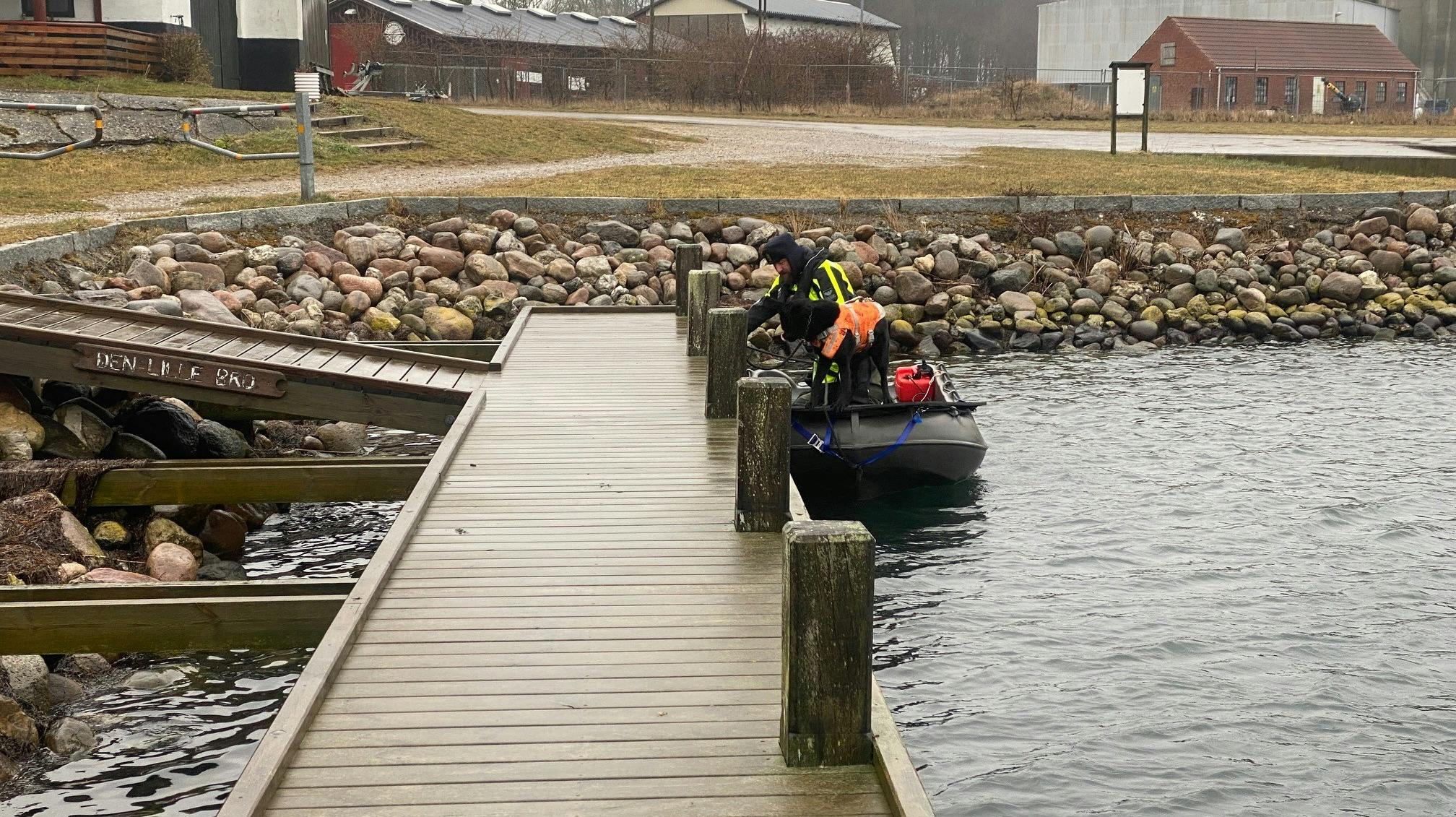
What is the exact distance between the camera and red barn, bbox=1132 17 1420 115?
5900 centimetres

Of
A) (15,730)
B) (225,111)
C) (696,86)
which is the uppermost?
(696,86)

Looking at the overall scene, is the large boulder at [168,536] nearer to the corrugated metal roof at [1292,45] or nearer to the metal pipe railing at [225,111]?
the metal pipe railing at [225,111]

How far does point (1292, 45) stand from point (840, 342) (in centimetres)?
5645

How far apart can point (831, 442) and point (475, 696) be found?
6442 mm

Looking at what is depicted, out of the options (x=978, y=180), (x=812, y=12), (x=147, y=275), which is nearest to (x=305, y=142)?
(x=147, y=275)

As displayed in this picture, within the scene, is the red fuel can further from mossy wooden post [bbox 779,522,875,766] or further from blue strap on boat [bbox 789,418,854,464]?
mossy wooden post [bbox 779,522,875,766]

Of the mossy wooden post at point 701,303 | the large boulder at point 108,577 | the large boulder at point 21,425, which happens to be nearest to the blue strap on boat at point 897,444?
the mossy wooden post at point 701,303

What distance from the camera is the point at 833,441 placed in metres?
11.7

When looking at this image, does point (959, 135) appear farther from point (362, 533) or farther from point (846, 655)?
point (846, 655)

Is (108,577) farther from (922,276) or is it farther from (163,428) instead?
(922,276)

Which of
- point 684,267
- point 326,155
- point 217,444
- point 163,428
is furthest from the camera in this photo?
point 326,155

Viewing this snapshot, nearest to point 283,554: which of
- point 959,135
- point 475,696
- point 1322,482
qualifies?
point 475,696

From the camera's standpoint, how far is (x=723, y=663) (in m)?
5.79

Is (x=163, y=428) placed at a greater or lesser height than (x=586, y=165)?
lesser
